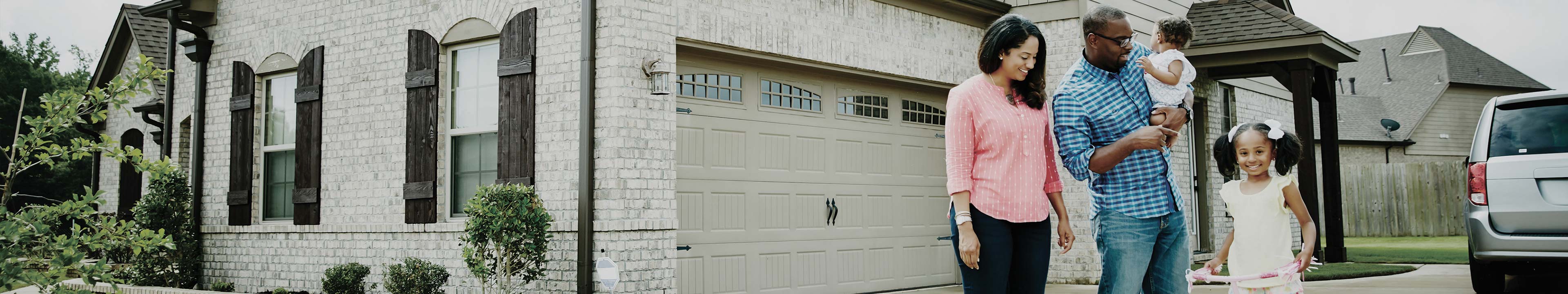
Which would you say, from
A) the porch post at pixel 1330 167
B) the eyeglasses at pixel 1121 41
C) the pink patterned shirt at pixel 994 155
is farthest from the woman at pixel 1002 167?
the porch post at pixel 1330 167

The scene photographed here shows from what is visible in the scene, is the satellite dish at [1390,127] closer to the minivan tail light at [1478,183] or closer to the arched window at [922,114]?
the arched window at [922,114]

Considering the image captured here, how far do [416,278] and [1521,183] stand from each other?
22.7 feet

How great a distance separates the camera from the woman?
301 cm

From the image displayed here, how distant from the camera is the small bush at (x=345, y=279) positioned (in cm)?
773

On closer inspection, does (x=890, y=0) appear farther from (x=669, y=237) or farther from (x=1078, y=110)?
(x=1078, y=110)

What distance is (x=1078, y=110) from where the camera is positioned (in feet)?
10.6

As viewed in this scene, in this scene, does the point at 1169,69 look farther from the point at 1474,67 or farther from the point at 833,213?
the point at 1474,67

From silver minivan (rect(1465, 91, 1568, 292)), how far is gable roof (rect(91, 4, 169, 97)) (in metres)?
15.1

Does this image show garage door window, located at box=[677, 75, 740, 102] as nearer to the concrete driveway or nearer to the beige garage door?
the beige garage door

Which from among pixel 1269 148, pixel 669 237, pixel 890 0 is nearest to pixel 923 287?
pixel 890 0

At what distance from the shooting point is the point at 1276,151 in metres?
3.76

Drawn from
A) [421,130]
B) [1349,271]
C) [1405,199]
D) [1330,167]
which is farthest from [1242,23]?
[1405,199]

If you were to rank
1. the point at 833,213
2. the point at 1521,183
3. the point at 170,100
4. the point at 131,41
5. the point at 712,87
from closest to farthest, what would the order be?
1. the point at 1521,183
2. the point at 712,87
3. the point at 833,213
4. the point at 170,100
5. the point at 131,41

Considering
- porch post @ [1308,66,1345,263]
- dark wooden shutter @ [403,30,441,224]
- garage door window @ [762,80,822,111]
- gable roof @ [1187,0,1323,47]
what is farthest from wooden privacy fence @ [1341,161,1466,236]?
dark wooden shutter @ [403,30,441,224]
